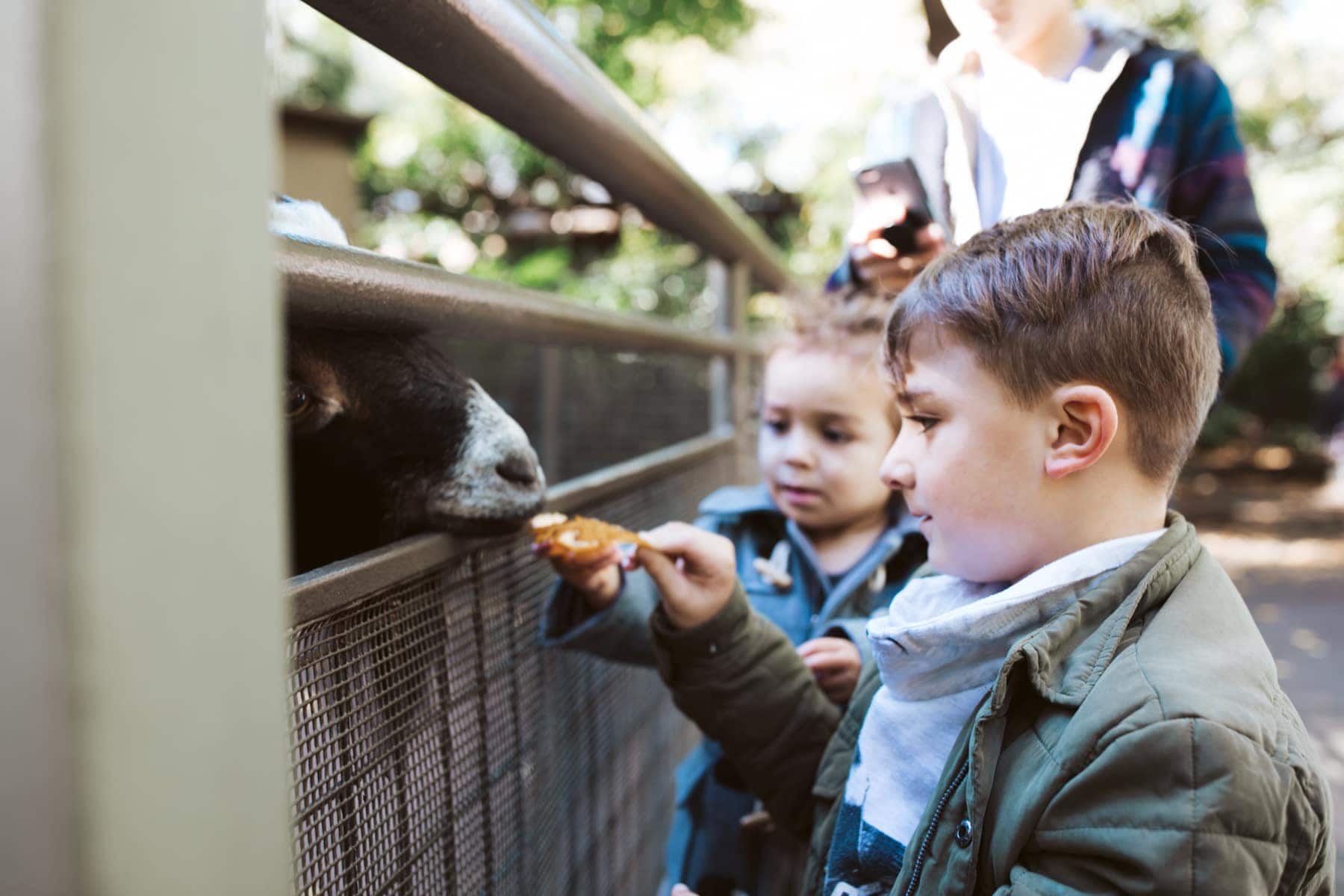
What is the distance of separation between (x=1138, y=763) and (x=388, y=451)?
95 cm

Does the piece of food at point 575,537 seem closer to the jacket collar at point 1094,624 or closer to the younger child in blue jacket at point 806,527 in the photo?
the younger child in blue jacket at point 806,527

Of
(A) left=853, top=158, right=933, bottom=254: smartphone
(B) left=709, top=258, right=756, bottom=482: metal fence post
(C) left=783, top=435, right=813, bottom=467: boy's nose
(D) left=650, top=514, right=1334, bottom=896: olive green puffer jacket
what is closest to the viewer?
(D) left=650, top=514, right=1334, bottom=896: olive green puffer jacket

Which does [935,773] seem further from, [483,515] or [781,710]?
[483,515]

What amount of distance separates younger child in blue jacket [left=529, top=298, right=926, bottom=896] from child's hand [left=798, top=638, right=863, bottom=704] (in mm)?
19

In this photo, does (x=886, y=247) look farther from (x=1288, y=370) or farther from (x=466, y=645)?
(x=1288, y=370)

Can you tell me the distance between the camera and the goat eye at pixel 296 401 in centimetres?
122

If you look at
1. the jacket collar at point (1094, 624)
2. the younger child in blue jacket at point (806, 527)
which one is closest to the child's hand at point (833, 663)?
the younger child in blue jacket at point (806, 527)

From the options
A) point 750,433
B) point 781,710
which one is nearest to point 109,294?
point 781,710

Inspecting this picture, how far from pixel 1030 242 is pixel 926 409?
0.76 ft

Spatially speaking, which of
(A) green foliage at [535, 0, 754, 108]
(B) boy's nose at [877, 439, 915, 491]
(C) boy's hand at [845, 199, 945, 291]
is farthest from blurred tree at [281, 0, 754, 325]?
(B) boy's nose at [877, 439, 915, 491]

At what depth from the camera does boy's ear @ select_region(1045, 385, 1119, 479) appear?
1100 mm

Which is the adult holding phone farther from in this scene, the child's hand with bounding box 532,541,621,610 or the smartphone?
the child's hand with bounding box 532,541,621,610

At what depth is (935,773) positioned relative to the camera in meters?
1.15

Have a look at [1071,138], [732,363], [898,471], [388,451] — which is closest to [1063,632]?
[898,471]
